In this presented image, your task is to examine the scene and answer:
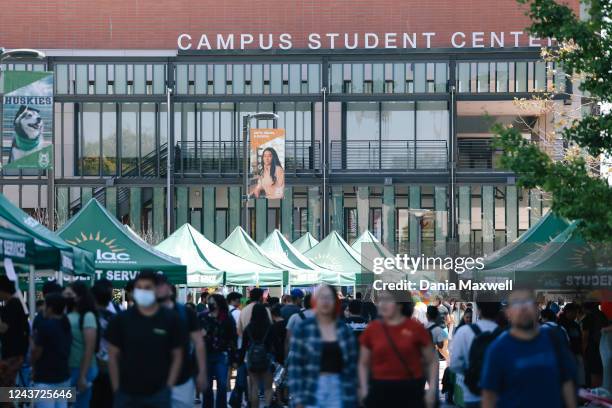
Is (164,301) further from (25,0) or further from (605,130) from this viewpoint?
(25,0)

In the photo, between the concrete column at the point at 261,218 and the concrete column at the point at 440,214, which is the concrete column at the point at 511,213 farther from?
the concrete column at the point at 261,218

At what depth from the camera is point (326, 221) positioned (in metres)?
62.0

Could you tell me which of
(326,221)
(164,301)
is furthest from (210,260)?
(326,221)

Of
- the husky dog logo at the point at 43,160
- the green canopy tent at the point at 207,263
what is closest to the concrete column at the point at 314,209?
the green canopy tent at the point at 207,263

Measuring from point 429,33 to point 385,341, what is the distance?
2269 inches

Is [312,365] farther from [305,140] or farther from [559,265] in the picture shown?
[305,140]

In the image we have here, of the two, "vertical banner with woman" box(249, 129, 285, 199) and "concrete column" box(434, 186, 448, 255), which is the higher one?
"vertical banner with woman" box(249, 129, 285, 199)

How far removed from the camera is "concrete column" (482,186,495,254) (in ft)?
206

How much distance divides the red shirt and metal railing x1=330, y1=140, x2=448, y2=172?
51.3 m

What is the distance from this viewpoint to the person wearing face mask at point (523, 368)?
30.1 ft

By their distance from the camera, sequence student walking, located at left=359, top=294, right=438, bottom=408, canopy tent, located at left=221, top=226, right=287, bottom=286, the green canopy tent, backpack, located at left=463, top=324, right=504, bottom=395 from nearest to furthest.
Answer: student walking, located at left=359, top=294, right=438, bottom=408 → backpack, located at left=463, top=324, right=504, bottom=395 → the green canopy tent → canopy tent, located at left=221, top=226, right=287, bottom=286

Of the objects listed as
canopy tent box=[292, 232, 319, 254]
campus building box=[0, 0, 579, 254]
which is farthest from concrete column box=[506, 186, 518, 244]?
canopy tent box=[292, 232, 319, 254]

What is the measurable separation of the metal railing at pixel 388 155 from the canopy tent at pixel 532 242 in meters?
37.1

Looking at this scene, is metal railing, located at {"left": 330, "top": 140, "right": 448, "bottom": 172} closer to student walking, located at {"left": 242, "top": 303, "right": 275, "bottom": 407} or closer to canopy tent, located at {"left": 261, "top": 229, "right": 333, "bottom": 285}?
canopy tent, located at {"left": 261, "top": 229, "right": 333, "bottom": 285}
